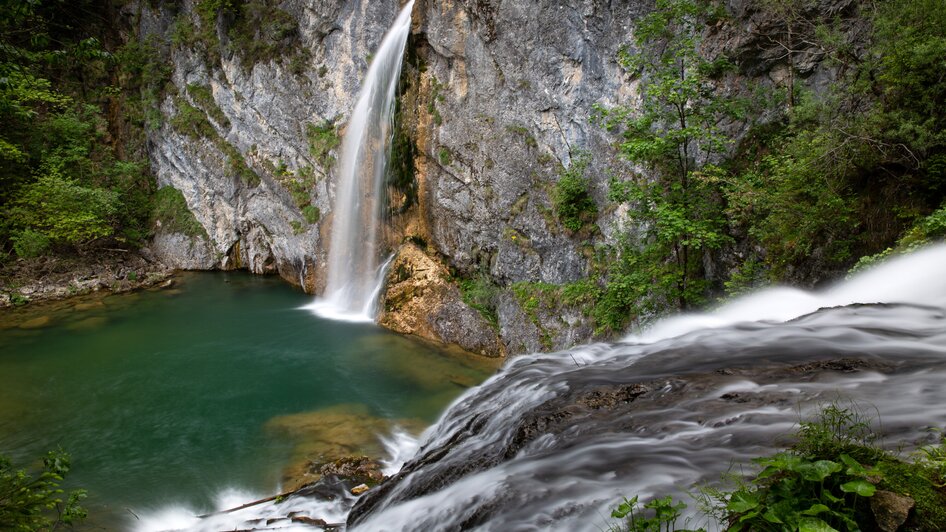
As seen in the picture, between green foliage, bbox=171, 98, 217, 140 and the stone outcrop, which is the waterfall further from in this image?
green foliage, bbox=171, 98, 217, 140

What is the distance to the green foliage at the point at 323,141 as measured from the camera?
14977mm

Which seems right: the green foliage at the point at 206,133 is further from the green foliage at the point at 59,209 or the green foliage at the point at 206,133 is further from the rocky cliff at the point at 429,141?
the green foliage at the point at 59,209

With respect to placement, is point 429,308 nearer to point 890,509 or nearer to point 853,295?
point 853,295

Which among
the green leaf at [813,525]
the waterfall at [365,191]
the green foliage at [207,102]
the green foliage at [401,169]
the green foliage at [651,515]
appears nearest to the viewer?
the green leaf at [813,525]

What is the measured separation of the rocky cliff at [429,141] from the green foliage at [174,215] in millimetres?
335

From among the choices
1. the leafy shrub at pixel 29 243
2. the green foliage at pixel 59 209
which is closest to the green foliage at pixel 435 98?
the green foliage at pixel 59 209

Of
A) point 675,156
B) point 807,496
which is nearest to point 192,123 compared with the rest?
point 675,156

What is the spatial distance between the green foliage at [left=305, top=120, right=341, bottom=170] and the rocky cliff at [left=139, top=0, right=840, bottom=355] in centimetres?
5

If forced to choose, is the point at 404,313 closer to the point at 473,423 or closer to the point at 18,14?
the point at 473,423

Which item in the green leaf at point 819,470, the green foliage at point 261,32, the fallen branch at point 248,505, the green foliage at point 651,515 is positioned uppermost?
the green foliage at point 261,32

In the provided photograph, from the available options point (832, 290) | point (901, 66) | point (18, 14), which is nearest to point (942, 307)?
point (832, 290)

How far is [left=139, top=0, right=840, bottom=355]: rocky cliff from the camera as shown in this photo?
378 inches

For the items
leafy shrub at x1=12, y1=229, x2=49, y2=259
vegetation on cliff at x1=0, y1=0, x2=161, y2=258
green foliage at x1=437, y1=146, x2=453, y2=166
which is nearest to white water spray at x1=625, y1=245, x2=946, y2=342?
green foliage at x1=437, y1=146, x2=453, y2=166

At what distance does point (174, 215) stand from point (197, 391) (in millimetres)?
11576
